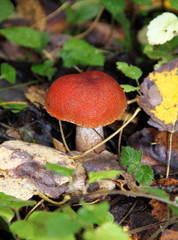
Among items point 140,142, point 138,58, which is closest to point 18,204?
point 140,142

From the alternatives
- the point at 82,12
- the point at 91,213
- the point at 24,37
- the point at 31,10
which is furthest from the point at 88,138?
the point at 31,10

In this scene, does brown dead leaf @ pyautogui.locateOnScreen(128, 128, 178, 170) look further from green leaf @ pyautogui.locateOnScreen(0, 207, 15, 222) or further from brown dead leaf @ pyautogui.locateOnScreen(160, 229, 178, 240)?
green leaf @ pyautogui.locateOnScreen(0, 207, 15, 222)

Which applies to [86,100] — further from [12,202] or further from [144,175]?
[12,202]

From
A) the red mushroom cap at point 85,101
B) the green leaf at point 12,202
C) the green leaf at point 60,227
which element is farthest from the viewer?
the red mushroom cap at point 85,101

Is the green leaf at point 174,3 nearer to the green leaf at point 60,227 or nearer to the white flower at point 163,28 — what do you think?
the white flower at point 163,28

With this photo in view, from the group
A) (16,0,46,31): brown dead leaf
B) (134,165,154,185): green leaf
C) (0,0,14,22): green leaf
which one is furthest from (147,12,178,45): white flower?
(16,0,46,31): brown dead leaf

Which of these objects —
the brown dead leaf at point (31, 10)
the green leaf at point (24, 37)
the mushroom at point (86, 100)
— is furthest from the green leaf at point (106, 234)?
the brown dead leaf at point (31, 10)
